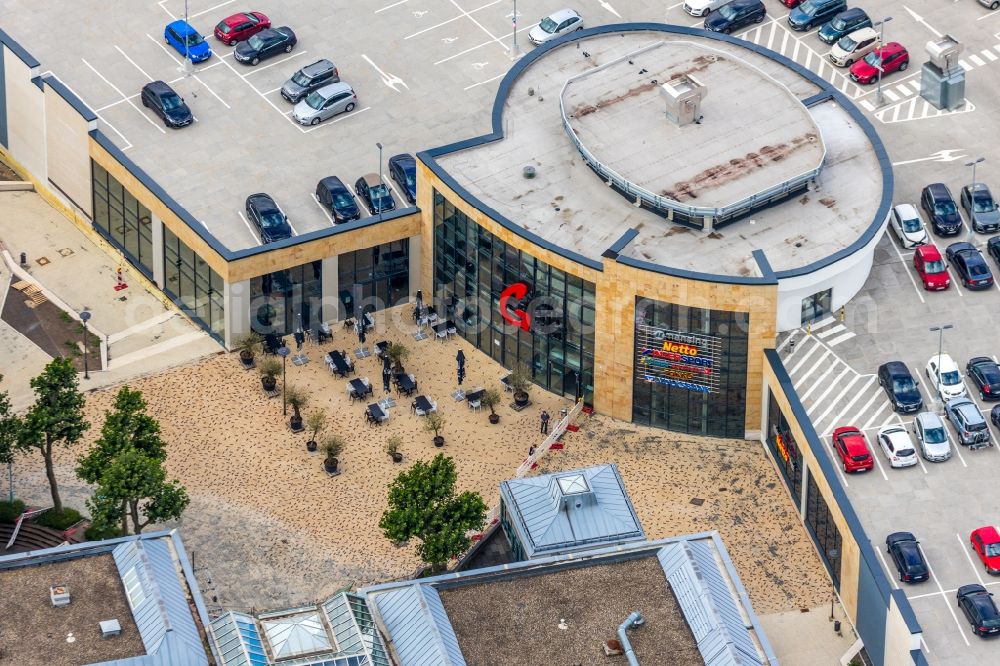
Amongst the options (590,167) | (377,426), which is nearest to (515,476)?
(377,426)

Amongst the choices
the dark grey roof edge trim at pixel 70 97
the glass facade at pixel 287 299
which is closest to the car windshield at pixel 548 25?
the glass facade at pixel 287 299

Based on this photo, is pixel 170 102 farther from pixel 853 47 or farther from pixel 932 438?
pixel 932 438

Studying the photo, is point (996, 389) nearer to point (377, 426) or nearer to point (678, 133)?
point (678, 133)

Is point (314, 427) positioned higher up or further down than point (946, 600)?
further down

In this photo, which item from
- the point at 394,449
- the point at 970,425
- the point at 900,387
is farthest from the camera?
the point at 394,449

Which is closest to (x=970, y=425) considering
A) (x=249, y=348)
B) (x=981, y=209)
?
(x=981, y=209)
